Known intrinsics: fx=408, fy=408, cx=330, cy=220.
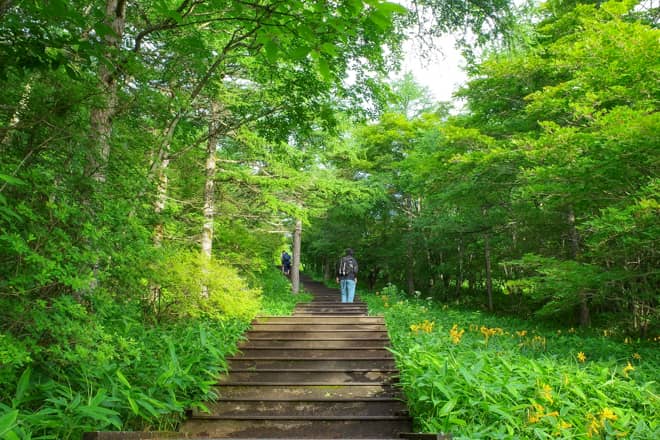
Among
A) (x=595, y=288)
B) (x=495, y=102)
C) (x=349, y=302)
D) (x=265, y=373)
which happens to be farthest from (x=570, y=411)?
(x=495, y=102)

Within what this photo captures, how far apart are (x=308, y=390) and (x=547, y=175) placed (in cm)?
578

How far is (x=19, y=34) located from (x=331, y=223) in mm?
18934

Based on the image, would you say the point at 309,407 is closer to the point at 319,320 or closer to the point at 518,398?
the point at 518,398

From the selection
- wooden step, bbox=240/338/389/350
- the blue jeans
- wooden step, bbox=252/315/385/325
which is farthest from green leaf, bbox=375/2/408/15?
the blue jeans

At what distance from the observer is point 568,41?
10586 millimetres

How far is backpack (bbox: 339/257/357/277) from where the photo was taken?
11.6 metres

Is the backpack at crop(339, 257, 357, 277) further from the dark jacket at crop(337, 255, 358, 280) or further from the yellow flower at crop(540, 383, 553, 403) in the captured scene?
the yellow flower at crop(540, 383, 553, 403)

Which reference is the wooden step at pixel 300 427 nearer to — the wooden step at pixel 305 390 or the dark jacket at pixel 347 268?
the wooden step at pixel 305 390

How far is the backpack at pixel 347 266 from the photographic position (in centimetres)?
1162

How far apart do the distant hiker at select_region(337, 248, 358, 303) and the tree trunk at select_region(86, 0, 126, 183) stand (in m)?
8.10

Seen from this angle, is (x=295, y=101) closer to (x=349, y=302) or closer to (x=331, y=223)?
(x=349, y=302)

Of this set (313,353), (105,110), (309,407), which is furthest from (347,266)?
(105,110)

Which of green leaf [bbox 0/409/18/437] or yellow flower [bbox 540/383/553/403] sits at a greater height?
green leaf [bbox 0/409/18/437]

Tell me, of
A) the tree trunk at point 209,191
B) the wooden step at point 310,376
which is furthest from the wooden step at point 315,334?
→ the tree trunk at point 209,191
